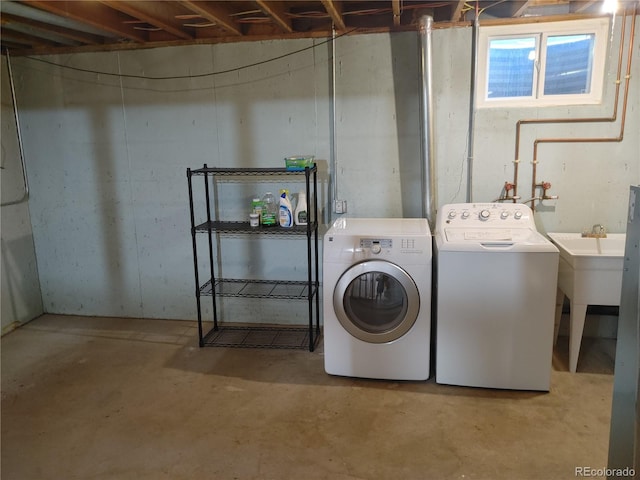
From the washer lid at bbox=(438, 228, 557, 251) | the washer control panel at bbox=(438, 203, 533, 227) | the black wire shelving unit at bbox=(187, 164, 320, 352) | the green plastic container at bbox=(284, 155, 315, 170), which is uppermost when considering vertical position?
the green plastic container at bbox=(284, 155, 315, 170)

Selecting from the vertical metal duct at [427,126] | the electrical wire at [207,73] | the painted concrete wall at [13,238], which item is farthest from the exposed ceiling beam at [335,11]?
the painted concrete wall at [13,238]

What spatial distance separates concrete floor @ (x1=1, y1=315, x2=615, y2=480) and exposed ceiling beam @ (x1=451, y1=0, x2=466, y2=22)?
2100 millimetres

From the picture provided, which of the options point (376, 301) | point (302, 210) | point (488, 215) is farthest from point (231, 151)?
→ point (488, 215)

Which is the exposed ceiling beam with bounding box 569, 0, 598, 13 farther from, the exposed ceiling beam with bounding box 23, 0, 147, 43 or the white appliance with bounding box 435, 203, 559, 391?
the exposed ceiling beam with bounding box 23, 0, 147, 43

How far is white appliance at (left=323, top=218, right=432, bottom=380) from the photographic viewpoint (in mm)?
2543

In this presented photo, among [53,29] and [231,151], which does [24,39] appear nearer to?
[53,29]

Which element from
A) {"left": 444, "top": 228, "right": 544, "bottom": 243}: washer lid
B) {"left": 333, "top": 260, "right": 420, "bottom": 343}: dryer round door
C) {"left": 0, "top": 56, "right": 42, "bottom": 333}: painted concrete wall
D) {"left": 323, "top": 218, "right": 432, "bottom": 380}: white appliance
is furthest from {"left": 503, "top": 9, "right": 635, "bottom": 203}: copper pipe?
{"left": 0, "top": 56, "right": 42, "bottom": 333}: painted concrete wall

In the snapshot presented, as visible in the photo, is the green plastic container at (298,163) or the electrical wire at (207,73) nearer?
the green plastic container at (298,163)

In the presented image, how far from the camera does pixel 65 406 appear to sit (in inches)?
99.7

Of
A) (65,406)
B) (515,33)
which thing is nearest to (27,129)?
(65,406)

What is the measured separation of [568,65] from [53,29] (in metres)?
3.21

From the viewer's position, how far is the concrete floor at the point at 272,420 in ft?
6.67

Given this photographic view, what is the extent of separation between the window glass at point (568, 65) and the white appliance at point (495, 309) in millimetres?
1039

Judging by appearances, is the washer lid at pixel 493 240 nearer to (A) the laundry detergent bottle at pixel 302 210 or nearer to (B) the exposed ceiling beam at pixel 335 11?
(A) the laundry detergent bottle at pixel 302 210
